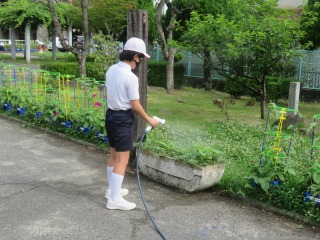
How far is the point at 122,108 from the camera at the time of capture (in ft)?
13.9

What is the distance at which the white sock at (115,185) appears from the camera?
4309 millimetres

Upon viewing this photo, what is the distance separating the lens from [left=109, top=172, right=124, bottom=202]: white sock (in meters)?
4.31

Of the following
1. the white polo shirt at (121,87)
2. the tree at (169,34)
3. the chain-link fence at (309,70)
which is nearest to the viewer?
the white polo shirt at (121,87)

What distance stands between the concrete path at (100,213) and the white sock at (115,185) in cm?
16

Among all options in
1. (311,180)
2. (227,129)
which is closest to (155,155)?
(311,180)

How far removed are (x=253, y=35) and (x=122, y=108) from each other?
18.8 feet

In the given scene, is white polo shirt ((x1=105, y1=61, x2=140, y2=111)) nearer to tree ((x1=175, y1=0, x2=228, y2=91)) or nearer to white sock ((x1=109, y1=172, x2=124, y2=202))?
white sock ((x1=109, y1=172, x2=124, y2=202))

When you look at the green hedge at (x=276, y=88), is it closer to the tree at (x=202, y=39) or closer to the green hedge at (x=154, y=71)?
the tree at (x=202, y=39)

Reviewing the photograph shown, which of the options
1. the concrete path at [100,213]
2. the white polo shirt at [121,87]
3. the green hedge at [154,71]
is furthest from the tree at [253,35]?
the green hedge at [154,71]

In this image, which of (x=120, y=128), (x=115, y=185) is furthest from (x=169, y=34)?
(x=115, y=185)

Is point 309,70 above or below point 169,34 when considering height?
below

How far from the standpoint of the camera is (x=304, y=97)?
596 inches

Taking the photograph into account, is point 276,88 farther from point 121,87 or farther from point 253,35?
point 121,87

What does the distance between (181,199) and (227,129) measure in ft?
13.9
